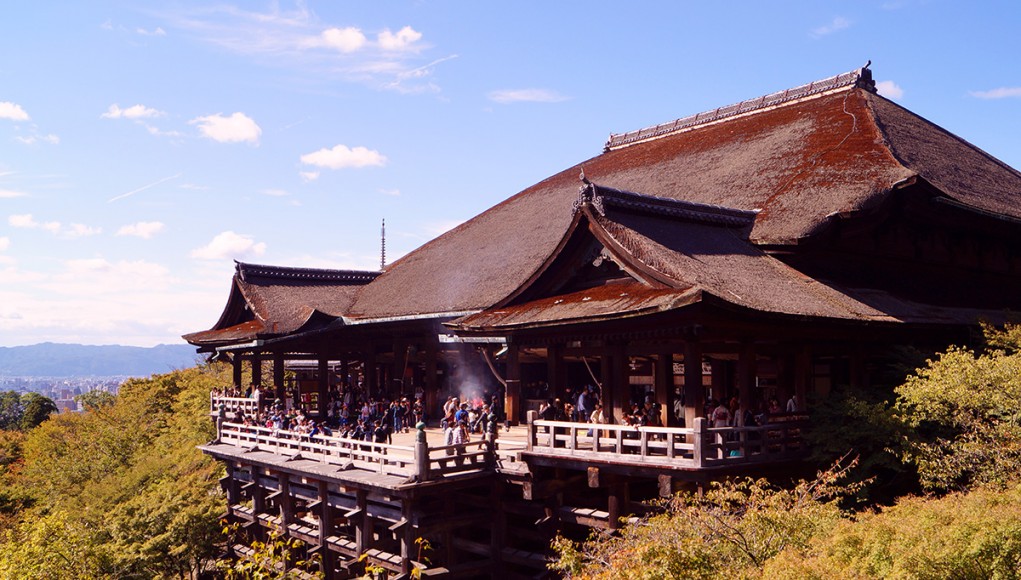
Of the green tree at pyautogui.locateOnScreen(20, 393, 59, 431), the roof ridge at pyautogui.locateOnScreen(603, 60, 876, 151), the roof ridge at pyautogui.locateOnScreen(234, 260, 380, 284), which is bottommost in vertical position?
the green tree at pyautogui.locateOnScreen(20, 393, 59, 431)

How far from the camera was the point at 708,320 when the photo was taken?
15758 millimetres

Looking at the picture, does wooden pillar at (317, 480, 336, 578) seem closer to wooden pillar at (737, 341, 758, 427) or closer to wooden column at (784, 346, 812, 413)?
wooden pillar at (737, 341, 758, 427)

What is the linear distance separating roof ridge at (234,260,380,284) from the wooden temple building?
106 inches

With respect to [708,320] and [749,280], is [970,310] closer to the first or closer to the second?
[749,280]

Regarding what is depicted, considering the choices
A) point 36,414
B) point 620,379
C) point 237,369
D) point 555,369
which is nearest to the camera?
point 620,379

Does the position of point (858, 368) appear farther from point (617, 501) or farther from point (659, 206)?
point (617, 501)

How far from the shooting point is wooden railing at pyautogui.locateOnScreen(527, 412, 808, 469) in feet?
49.4

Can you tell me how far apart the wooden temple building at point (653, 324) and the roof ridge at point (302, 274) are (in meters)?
2.68

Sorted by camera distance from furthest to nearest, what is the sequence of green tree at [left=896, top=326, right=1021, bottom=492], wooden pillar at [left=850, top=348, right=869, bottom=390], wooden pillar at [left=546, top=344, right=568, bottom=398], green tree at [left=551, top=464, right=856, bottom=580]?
wooden pillar at [left=546, top=344, right=568, bottom=398], wooden pillar at [left=850, top=348, right=869, bottom=390], green tree at [left=896, top=326, right=1021, bottom=492], green tree at [left=551, top=464, right=856, bottom=580]

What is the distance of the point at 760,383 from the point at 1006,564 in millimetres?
12768

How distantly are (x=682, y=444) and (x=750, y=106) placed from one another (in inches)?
902

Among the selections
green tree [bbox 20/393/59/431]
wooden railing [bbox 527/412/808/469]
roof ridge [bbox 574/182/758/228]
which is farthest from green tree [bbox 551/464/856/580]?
green tree [bbox 20/393/59/431]

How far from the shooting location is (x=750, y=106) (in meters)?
34.4

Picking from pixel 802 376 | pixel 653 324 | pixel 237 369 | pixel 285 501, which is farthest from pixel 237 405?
pixel 802 376
